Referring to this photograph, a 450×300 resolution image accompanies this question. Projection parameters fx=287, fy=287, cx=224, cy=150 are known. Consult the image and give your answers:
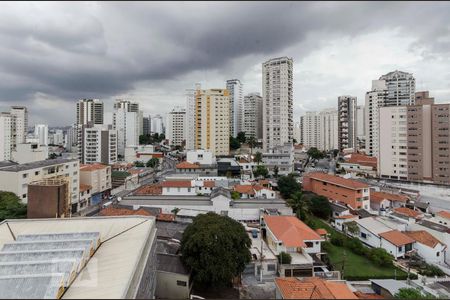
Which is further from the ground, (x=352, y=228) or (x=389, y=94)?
(x=389, y=94)

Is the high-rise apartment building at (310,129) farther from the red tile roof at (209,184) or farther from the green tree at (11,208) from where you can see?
the green tree at (11,208)

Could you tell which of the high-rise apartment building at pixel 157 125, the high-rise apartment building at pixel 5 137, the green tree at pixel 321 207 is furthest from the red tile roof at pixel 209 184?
the high-rise apartment building at pixel 157 125

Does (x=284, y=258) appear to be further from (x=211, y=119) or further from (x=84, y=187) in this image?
(x=211, y=119)

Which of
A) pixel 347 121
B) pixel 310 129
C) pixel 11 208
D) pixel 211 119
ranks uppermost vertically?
pixel 310 129

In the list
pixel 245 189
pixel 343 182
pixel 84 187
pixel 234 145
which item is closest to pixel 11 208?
pixel 84 187

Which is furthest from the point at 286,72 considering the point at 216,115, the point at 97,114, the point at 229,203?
the point at 97,114

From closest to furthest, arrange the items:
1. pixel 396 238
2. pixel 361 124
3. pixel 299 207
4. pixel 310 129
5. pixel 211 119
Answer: pixel 396 238, pixel 299 207, pixel 211 119, pixel 310 129, pixel 361 124

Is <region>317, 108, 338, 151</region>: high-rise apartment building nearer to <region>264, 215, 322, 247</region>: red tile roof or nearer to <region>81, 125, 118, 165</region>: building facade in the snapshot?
<region>81, 125, 118, 165</region>: building facade

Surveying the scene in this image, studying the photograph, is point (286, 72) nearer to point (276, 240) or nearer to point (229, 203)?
point (229, 203)
